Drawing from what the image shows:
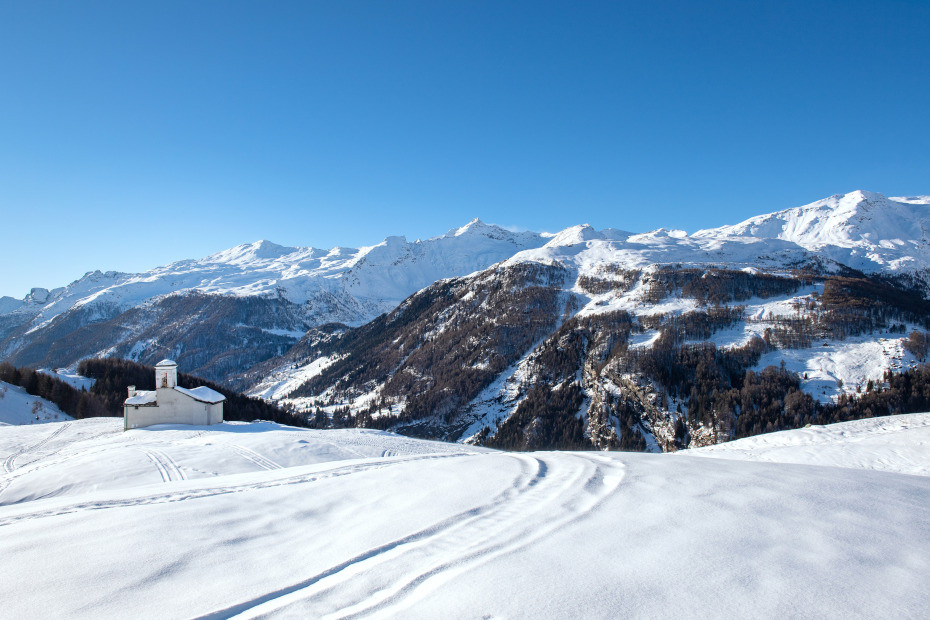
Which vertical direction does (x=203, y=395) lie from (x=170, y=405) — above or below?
above

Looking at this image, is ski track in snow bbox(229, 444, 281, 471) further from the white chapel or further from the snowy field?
the white chapel

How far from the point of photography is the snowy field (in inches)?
199

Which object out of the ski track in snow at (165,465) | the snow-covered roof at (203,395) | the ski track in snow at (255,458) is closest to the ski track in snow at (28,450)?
the ski track in snow at (165,465)

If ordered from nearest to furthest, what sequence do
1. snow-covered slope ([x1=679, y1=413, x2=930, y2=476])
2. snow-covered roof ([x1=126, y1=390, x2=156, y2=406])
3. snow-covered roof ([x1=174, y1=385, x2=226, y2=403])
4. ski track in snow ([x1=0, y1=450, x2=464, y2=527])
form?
ski track in snow ([x1=0, y1=450, x2=464, y2=527]) < snow-covered slope ([x1=679, y1=413, x2=930, y2=476]) < snow-covered roof ([x1=126, y1=390, x2=156, y2=406]) < snow-covered roof ([x1=174, y1=385, x2=226, y2=403])

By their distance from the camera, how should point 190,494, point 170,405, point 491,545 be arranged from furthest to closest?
point 170,405 < point 190,494 < point 491,545

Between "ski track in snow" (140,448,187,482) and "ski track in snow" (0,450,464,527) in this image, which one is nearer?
"ski track in snow" (0,450,464,527)

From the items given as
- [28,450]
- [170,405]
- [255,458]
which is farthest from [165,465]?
[170,405]

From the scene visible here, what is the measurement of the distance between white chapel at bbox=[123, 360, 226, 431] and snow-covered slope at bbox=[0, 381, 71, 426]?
16.2 metres

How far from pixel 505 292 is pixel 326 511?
18604 cm

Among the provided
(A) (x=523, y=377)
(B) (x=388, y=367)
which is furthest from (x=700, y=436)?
(B) (x=388, y=367)

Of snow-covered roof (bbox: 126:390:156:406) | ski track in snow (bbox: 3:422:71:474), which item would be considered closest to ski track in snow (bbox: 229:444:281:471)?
ski track in snow (bbox: 3:422:71:474)

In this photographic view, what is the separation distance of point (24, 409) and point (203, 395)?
2642 cm

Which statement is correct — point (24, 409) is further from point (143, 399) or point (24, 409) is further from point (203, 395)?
point (203, 395)

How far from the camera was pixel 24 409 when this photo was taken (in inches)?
2071
